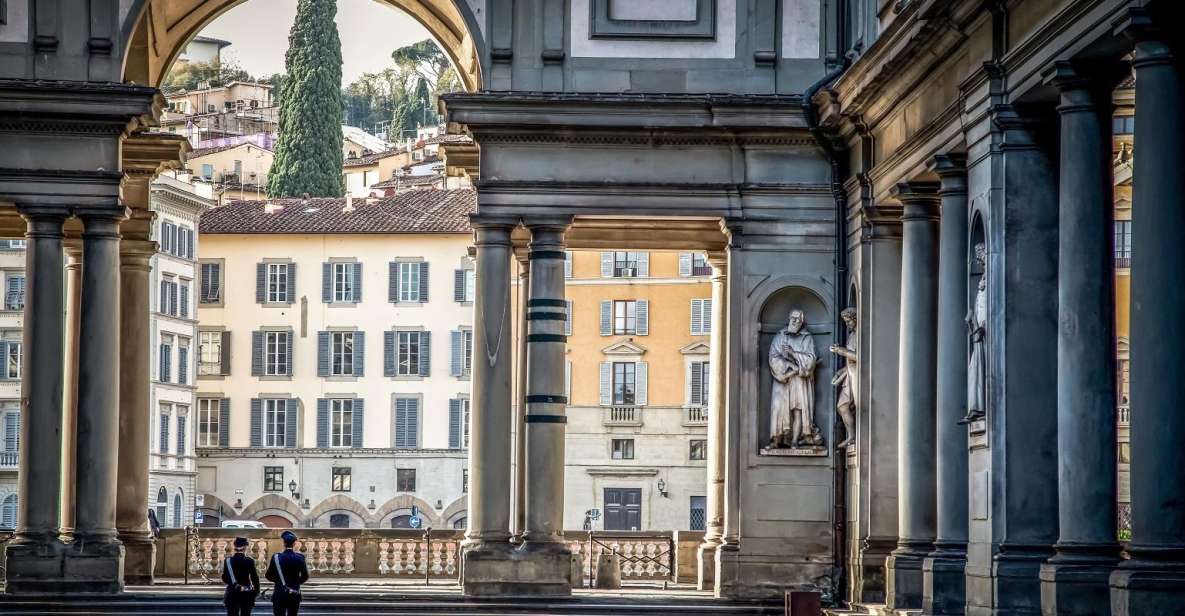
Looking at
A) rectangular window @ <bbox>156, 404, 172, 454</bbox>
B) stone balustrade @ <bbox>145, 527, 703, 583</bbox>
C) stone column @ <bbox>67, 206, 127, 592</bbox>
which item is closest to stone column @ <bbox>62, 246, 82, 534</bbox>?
stone column @ <bbox>67, 206, 127, 592</bbox>

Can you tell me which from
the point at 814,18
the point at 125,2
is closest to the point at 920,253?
the point at 814,18

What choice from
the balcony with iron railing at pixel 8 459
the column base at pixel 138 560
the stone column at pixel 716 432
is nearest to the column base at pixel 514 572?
the stone column at pixel 716 432

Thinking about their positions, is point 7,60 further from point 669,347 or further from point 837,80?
point 669,347

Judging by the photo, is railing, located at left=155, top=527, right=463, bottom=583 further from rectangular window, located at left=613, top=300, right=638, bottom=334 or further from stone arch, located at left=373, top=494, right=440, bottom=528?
stone arch, located at left=373, top=494, right=440, bottom=528

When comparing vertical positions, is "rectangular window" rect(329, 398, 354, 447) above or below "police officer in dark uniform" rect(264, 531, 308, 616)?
above

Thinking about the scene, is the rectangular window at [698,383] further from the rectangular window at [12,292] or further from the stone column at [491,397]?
the stone column at [491,397]

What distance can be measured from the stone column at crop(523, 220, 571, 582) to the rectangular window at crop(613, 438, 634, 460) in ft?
193

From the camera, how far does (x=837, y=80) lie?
35312 millimetres

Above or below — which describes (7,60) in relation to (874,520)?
above

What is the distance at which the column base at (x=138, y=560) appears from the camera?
3922 cm

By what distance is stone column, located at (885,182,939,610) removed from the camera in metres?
32.0

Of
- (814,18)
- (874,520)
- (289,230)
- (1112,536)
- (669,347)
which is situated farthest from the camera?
(289,230)

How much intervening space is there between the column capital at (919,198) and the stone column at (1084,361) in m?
6.26

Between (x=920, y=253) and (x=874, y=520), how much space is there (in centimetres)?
420
